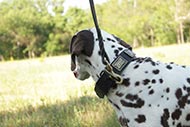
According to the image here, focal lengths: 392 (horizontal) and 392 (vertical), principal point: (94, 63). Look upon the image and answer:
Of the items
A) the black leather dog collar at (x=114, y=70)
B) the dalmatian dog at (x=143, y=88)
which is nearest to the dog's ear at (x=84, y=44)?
the dalmatian dog at (x=143, y=88)

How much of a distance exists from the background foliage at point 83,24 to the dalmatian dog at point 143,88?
43.2 m

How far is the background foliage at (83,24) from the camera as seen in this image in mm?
48562

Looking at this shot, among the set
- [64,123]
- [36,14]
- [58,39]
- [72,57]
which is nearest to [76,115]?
[64,123]

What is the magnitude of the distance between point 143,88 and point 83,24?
55223 mm

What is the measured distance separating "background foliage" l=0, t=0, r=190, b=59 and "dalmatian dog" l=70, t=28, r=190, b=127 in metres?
43.2

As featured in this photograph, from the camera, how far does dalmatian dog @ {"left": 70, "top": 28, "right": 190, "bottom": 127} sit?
101 inches

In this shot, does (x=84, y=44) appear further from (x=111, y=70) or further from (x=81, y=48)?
(x=111, y=70)

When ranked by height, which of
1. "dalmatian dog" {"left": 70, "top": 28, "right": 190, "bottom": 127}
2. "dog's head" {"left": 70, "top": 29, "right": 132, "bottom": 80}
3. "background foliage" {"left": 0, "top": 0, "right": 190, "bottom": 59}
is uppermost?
"dog's head" {"left": 70, "top": 29, "right": 132, "bottom": 80}

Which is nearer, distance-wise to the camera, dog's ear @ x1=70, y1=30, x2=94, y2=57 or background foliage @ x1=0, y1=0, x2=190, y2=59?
dog's ear @ x1=70, y1=30, x2=94, y2=57

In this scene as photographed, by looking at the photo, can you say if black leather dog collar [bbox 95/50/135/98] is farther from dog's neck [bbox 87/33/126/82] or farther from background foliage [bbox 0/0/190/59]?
background foliage [bbox 0/0/190/59]

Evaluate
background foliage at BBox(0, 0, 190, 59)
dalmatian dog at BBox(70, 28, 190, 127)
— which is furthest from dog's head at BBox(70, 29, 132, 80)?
background foliage at BBox(0, 0, 190, 59)

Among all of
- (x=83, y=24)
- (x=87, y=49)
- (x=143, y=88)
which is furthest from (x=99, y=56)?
(x=83, y=24)

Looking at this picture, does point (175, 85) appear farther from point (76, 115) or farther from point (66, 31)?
point (66, 31)

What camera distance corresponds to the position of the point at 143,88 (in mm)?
2598
